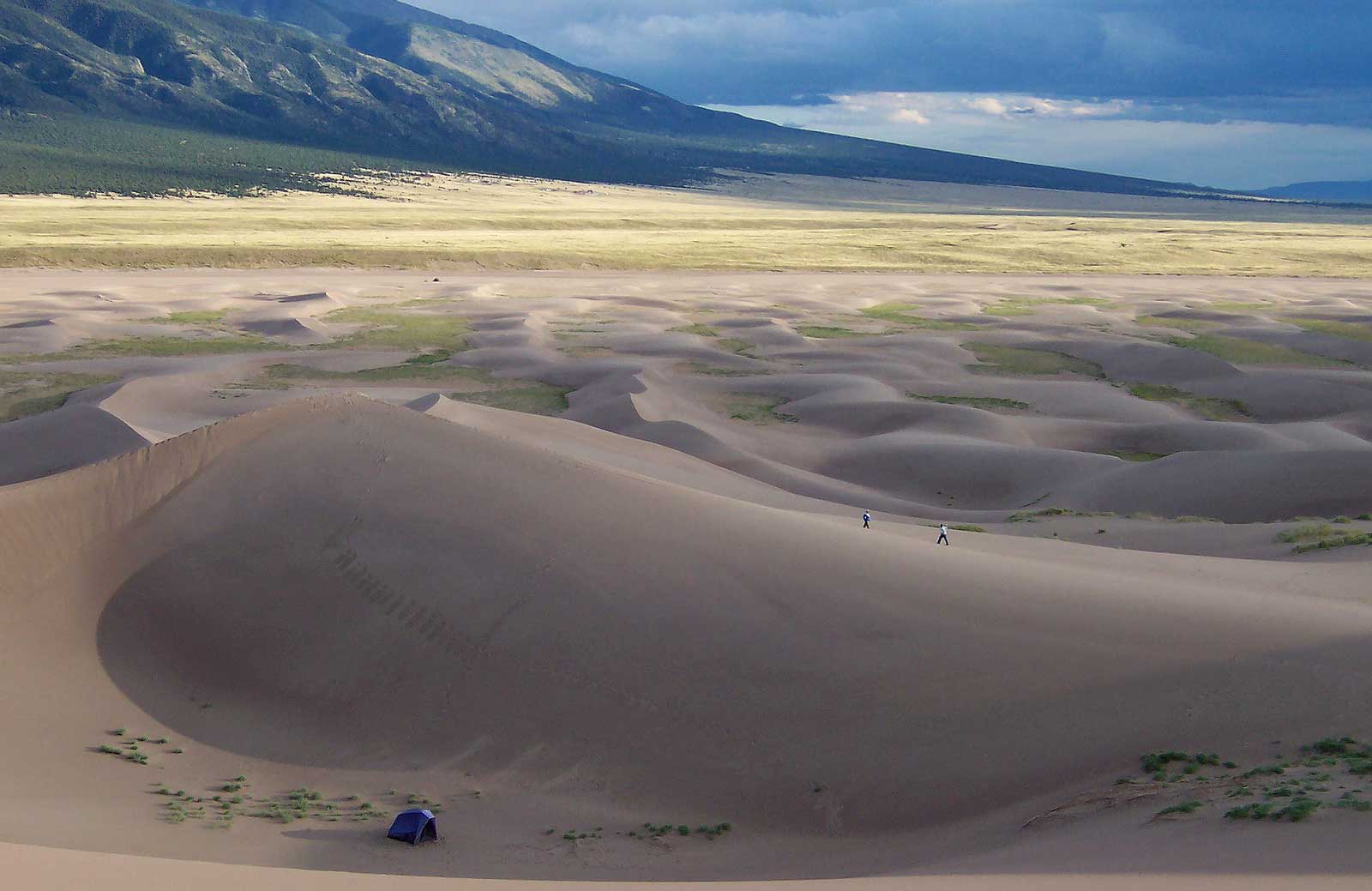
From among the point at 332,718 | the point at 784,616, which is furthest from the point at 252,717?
the point at 784,616

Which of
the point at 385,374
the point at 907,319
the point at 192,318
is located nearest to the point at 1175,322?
the point at 907,319

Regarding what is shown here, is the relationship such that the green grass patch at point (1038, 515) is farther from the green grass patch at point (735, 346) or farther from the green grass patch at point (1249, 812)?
the green grass patch at point (735, 346)

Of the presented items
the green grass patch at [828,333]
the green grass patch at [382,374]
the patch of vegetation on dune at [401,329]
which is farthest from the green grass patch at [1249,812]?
the green grass patch at [828,333]

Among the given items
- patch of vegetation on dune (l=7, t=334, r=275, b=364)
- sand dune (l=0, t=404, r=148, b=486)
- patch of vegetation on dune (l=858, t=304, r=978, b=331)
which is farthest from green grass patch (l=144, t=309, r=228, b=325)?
patch of vegetation on dune (l=858, t=304, r=978, b=331)

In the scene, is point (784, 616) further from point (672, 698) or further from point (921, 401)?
point (921, 401)

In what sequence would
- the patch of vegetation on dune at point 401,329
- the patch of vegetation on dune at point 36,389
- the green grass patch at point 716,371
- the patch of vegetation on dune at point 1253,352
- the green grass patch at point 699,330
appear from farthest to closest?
the green grass patch at point 699,330, the patch of vegetation on dune at point 1253,352, the patch of vegetation on dune at point 401,329, the green grass patch at point 716,371, the patch of vegetation on dune at point 36,389

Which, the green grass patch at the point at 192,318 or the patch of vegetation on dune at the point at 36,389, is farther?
the green grass patch at the point at 192,318
